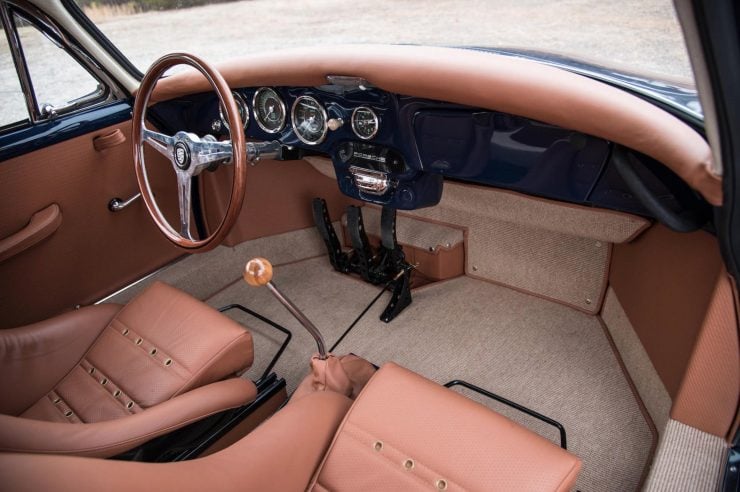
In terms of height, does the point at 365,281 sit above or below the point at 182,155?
below

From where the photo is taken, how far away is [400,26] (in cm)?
216

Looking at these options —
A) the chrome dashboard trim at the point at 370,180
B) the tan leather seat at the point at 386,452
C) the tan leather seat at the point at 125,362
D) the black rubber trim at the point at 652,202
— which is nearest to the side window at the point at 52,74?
the tan leather seat at the point at 125,362

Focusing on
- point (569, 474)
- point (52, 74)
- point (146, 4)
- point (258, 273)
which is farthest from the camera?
point (146, 4)

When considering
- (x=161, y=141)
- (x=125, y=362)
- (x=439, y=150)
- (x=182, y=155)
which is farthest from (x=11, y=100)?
(x=439, y=150)

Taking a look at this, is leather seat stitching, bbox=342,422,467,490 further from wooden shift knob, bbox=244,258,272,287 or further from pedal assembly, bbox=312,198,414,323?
pedal assembly, bbox=312,198,414,323

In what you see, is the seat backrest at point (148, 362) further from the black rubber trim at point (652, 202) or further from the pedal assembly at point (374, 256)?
the black rubber trim at point (652, 202)

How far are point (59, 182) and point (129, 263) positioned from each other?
0.41 meters

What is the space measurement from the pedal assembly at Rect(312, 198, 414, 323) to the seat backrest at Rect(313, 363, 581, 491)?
95 cm

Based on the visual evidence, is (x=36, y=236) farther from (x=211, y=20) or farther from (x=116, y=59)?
(x=211, y=20)

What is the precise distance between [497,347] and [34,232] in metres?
1.61

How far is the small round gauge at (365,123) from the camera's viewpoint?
1494mm

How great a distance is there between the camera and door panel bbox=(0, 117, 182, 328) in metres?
1.67

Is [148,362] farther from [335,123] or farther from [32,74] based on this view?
[32,74]

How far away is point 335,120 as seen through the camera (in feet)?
5.08
